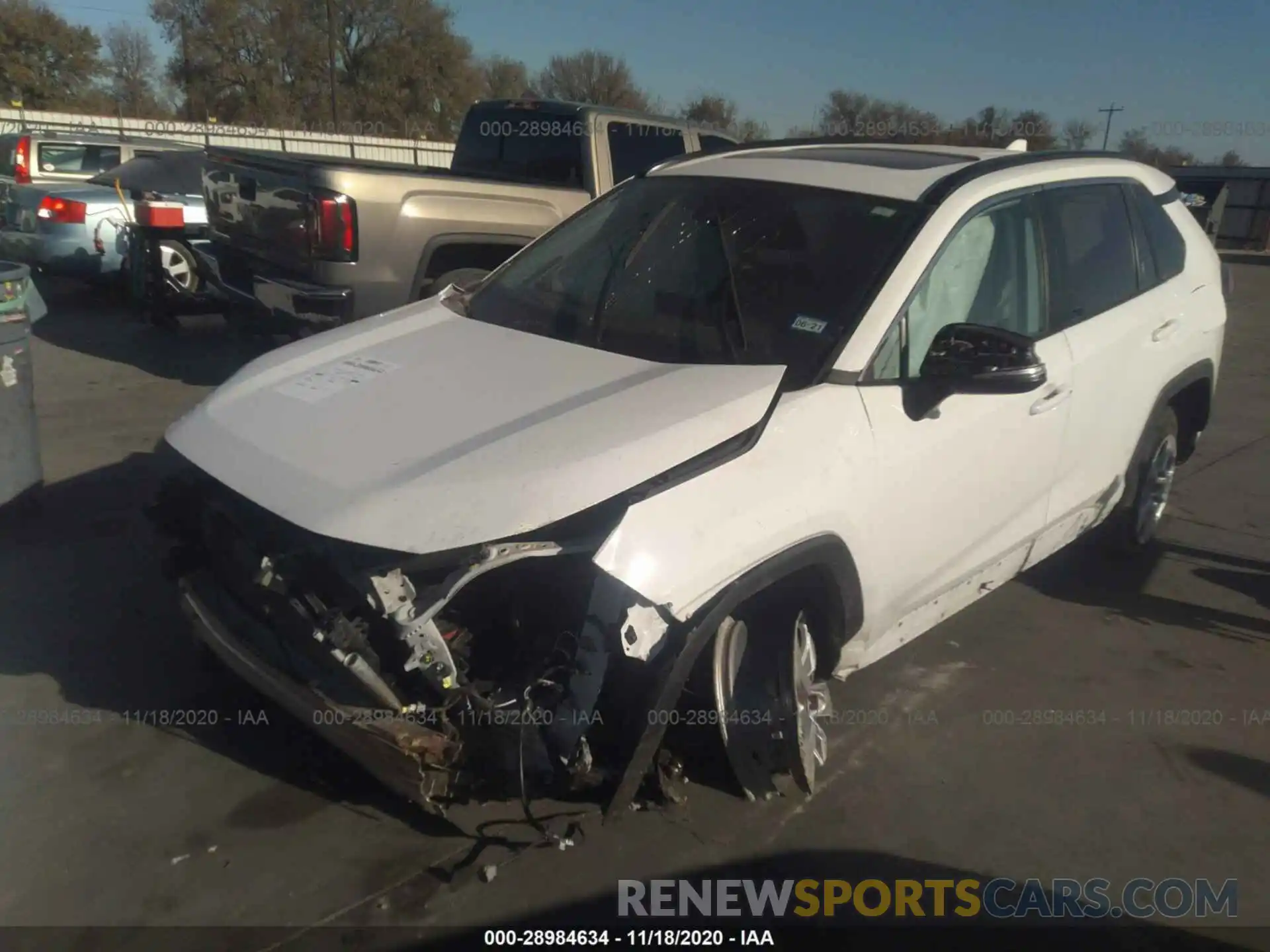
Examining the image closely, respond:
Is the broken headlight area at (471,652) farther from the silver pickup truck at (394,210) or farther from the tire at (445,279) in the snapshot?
the tire at (445,279)

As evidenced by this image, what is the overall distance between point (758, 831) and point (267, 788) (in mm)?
1520

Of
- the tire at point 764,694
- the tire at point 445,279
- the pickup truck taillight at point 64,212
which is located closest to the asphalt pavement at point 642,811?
the tire at point 764,694

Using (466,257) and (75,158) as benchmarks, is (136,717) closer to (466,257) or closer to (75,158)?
(466,257)

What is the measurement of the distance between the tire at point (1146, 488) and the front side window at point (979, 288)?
1199 mm

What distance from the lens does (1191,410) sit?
17.3 feet

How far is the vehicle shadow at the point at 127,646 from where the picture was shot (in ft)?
10.8

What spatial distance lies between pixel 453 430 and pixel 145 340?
7.90 m

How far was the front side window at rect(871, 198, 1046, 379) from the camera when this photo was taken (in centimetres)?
333

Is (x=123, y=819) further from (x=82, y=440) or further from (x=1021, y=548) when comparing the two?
→ (x=82, y=440)

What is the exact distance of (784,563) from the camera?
2.80 metres

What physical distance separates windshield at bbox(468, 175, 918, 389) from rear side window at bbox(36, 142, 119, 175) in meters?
9.92

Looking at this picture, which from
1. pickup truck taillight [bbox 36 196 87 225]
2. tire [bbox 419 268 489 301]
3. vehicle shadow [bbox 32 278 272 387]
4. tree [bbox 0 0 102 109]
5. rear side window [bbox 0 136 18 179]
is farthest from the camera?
tree [bbox 0 0 102 109]

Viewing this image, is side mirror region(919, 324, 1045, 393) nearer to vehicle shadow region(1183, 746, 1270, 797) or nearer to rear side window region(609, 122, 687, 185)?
vehicle shadow region(1183, 746, 1270, 797)

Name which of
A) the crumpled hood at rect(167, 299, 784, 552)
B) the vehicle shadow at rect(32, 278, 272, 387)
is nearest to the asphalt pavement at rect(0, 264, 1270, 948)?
the crumpled hood at rect(167, 299, 784, 552)
